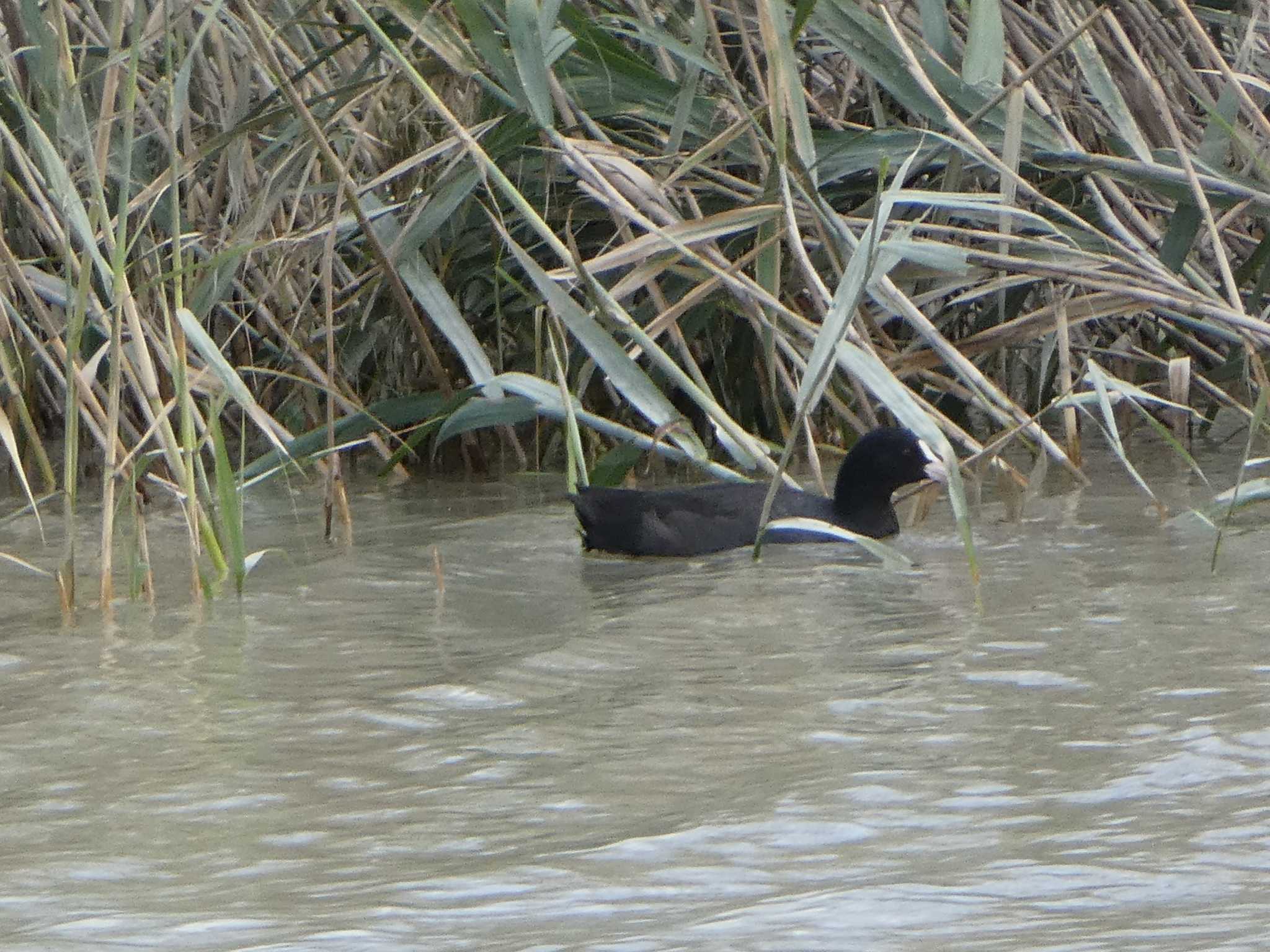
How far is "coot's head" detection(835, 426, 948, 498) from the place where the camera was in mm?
5535

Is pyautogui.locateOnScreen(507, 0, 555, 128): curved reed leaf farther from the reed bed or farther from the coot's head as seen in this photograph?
the coot's head

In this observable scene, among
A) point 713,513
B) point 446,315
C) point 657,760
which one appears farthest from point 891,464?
point 657,760

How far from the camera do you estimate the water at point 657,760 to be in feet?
7.72

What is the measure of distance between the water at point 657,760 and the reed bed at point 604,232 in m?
0.36

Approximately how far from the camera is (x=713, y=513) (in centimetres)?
525

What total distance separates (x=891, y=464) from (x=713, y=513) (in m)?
0.61

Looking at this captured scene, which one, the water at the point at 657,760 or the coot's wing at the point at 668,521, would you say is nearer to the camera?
the water at the point at 657,760

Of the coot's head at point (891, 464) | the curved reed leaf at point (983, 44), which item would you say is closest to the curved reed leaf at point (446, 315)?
the coot's head at point (891, 464)

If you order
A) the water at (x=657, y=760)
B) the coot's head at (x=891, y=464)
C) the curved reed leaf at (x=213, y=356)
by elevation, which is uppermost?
the curved reed leaf at (x=213, y=356)

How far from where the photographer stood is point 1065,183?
232 inches

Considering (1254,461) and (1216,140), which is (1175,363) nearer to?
(1216,140)

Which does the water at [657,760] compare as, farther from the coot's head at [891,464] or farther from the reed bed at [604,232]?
the coot's head at [891,464]

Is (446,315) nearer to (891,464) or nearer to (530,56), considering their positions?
(530,56)

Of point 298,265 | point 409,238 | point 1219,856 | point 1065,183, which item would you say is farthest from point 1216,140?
point 1219,856
